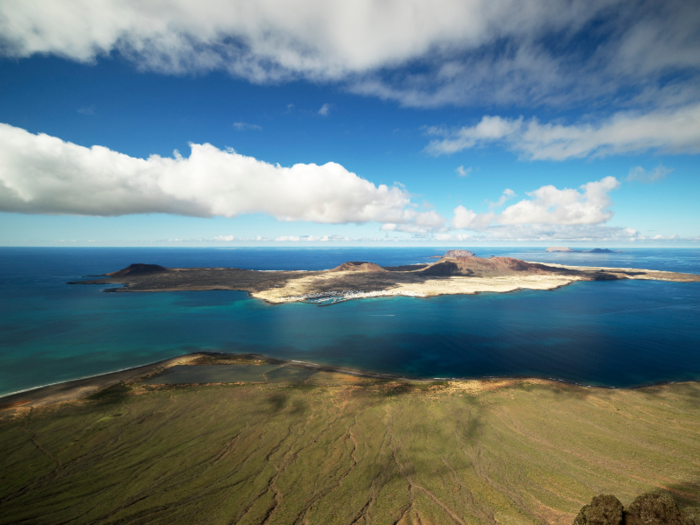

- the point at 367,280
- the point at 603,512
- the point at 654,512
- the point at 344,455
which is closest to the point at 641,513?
the point at 654,512

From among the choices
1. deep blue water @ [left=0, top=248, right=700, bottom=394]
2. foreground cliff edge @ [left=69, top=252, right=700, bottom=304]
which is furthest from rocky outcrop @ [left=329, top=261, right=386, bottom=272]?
deep blue water @ [left=0, top=248, right=700, bottom=394]

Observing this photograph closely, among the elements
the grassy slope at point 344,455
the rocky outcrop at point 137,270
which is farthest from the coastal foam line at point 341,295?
the rocky outcrop at point 137,270

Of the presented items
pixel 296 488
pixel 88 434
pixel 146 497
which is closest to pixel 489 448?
pixel 296 488

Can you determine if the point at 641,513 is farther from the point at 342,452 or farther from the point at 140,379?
the point at 140,379

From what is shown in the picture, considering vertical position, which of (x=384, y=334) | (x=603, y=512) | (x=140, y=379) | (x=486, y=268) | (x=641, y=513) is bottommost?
(x=384, y=334)

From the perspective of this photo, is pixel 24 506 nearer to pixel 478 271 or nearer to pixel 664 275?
pixel 478 271

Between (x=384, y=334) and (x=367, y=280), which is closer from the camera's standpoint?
(x=384, y=334)

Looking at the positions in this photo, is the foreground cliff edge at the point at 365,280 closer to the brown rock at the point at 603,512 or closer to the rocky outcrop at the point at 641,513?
the brown rock at the point at 603,512
